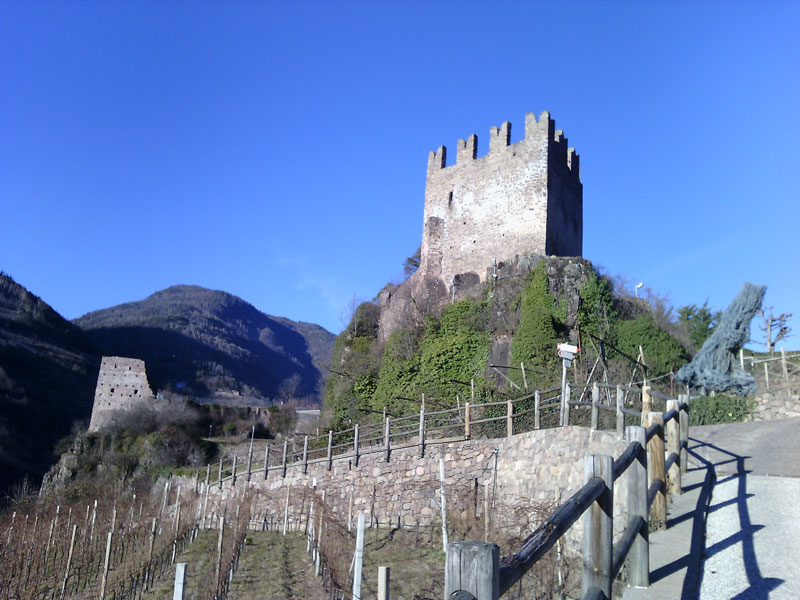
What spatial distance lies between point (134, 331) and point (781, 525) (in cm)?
9836

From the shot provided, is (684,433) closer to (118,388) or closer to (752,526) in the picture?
(752,526)

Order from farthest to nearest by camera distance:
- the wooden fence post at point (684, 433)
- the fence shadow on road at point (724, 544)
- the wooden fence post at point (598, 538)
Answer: the wooden fence post at point (684, 433), the fence shadow on road at point (724, 544), the wooden fence post at point (598, 538)

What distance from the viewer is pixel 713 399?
16.2 m

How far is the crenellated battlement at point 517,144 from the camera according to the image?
27.2m

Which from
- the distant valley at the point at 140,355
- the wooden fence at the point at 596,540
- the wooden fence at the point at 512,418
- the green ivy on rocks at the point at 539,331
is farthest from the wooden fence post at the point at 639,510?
the distant valley at the point at 140,355

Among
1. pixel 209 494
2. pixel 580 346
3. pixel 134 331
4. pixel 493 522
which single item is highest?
pixel 134 331

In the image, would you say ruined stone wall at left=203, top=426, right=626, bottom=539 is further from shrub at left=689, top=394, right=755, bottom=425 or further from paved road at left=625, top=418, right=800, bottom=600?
shrub at left=689, top=394, right=755, bottom=425

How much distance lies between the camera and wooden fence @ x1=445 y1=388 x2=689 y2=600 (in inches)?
78.9

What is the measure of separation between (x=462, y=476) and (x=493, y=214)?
48.7 feet

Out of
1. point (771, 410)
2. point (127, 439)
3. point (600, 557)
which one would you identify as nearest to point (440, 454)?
point (771, 410)

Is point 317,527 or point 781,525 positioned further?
point 317,527

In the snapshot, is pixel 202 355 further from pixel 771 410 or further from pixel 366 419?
pixel 771 410

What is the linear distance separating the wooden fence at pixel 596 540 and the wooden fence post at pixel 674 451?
1.30 m

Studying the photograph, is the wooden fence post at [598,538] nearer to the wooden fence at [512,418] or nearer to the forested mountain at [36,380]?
the wooden fence at [512,418]
